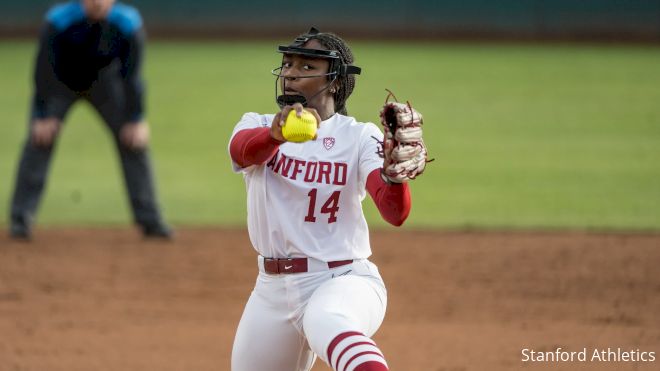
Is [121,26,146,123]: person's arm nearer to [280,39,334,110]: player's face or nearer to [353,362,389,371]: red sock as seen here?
[280,39,334,110]: player's face

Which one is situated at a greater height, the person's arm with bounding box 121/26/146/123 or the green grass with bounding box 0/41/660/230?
the person's arm with bounding box 121/26/146/123

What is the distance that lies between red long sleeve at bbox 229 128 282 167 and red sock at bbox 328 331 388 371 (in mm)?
737

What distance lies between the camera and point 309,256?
14.1ft

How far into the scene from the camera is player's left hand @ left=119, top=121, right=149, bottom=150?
8906 mm

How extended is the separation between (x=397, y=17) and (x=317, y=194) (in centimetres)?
1955

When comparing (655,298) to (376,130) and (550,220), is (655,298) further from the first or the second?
(376,130)

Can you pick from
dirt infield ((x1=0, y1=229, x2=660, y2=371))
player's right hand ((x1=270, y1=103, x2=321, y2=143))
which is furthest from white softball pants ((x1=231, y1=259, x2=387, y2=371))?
dirt infield ((x1=0, y1=229, x2=660, y2=371))

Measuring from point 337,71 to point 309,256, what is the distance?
2.40 feet

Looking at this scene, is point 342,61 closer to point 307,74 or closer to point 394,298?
point 307,74

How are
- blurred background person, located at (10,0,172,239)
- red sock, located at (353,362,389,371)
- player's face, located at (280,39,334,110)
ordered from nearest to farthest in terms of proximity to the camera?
red sock, located at (353,362,389,371), player's face, located at (280,39,334,110), blurred background person, located at (10,0,172,239)

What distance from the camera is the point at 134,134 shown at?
8906mm

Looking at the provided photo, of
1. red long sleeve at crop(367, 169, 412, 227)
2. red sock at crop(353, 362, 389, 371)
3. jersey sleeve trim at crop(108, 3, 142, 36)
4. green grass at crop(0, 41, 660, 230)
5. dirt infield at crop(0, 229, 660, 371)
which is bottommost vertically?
green grass at crop(0, 41, 660, 230)

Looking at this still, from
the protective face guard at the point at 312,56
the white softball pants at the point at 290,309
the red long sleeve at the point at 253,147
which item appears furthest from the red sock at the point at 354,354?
the protective face guard at the point at 312,56

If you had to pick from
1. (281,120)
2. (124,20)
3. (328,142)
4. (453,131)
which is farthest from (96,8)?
(453,131)
